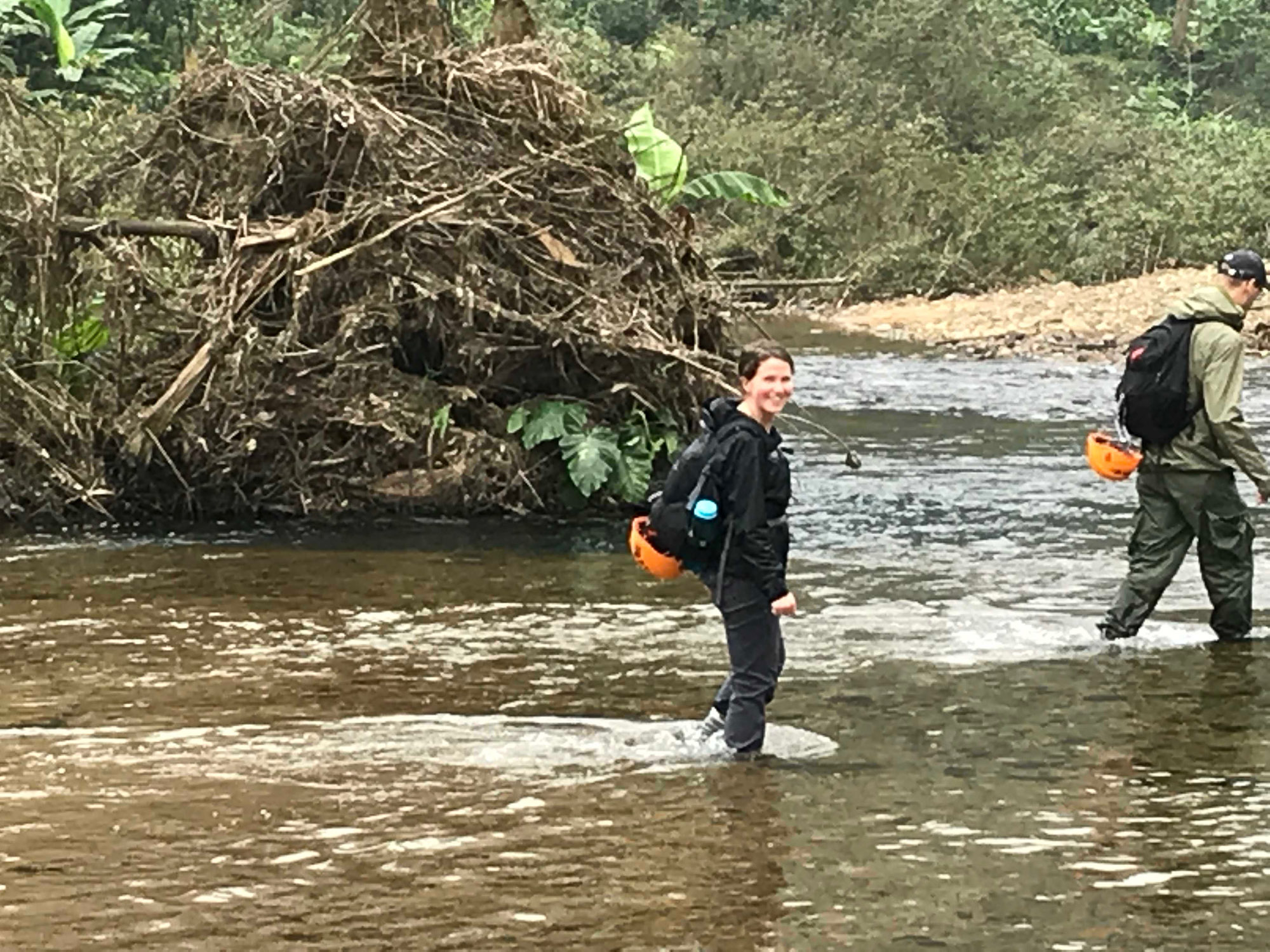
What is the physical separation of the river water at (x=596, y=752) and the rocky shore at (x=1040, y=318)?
1444 centimetres

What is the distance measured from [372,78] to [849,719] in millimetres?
8441

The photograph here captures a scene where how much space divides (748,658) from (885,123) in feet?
121

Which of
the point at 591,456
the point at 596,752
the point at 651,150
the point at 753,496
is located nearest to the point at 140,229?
the point at 591,456

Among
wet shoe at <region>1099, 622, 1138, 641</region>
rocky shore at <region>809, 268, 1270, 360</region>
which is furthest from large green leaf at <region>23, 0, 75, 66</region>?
rocky shore at <region>809, 268, 1270, 360</region>

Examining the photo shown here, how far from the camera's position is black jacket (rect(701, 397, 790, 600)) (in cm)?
785

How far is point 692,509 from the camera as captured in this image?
787cm

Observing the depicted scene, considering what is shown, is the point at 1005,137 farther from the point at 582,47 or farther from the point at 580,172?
the point at 580,172

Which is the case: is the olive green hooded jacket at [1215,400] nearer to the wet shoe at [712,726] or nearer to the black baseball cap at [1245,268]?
the black baseball cap at [1245,268]

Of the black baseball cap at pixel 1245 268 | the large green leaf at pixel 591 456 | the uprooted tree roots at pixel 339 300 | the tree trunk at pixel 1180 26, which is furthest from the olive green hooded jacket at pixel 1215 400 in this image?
the tree trunk at pixel 1180 26

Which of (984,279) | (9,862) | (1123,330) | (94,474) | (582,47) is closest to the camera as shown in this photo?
(9,862)

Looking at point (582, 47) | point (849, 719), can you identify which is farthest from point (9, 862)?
point (582, 47)

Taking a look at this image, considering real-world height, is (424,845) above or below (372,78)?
below

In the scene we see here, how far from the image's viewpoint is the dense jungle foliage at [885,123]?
36719 millimetres

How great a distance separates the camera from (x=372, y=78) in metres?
15.8
